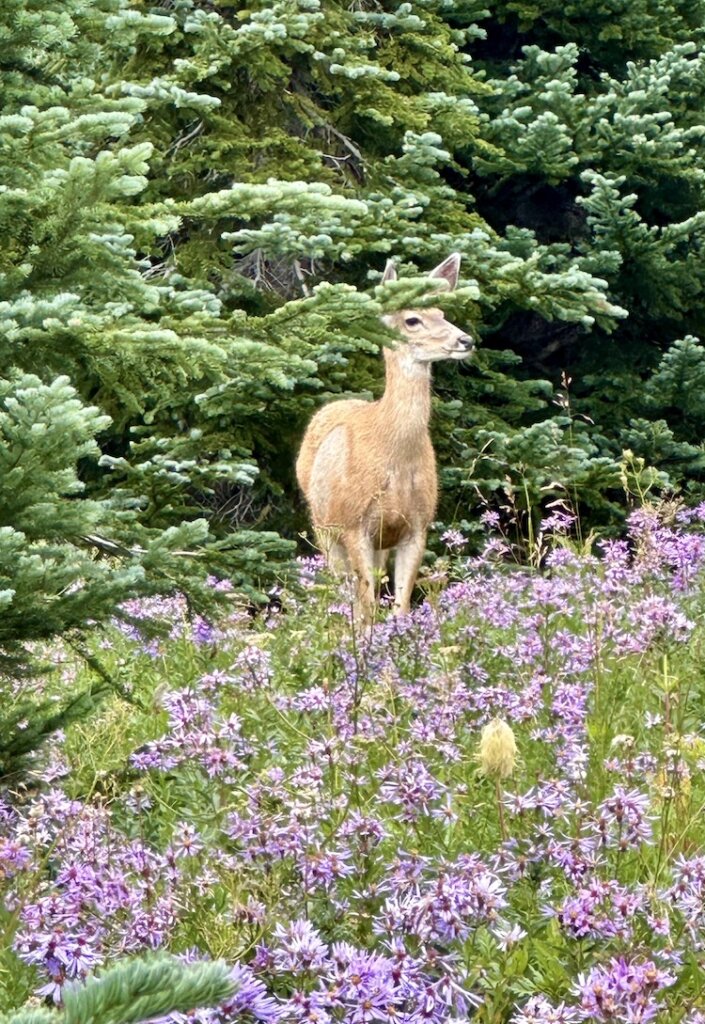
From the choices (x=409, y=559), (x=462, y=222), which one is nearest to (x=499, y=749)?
(x=409, y=559)

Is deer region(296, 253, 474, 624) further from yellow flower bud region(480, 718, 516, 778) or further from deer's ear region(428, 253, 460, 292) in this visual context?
yellow flower bud region(480, 718, 516, 778)

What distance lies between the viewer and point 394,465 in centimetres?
964

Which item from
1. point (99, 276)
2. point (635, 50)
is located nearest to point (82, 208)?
point (99, 276)

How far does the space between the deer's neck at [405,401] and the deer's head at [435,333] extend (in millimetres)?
99

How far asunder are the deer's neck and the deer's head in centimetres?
10

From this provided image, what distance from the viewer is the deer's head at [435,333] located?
930 cm

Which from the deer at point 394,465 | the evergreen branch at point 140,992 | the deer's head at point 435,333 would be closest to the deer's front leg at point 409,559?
the deer at point 394,465

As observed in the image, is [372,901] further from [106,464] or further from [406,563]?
[106,464]

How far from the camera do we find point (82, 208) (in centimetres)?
394

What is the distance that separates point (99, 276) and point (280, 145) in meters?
7.69

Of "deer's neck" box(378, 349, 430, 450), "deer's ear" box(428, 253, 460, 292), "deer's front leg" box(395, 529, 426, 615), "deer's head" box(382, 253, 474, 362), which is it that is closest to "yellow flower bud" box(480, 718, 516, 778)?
"deer's front leg" box(395, 529, 426, 615)

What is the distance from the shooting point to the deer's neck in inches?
381

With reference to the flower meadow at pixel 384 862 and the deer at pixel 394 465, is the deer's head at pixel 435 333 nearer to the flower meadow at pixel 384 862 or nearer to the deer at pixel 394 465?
the deer at pixel 394 465

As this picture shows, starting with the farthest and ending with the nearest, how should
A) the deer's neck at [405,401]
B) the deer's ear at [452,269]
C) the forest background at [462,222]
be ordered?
the forest background at [462,222] < the deer's neck at [405,401] < the deer's ear at [452,269]
